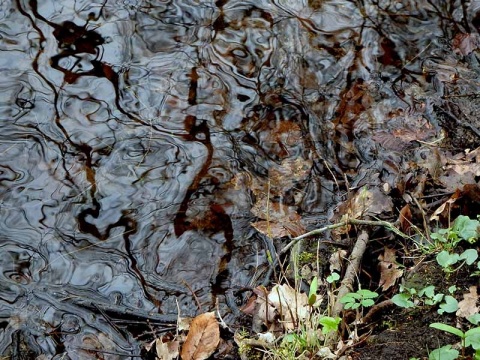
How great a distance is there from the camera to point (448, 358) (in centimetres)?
212

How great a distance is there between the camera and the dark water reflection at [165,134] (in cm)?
322

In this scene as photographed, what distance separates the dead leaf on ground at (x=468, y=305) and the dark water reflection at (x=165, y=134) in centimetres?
114

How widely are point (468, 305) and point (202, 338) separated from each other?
121 cm

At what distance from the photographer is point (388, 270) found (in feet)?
9.63

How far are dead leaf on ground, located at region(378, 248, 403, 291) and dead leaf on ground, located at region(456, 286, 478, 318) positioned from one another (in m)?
0.40

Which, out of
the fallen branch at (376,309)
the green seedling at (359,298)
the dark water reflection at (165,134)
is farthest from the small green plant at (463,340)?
the dark water reflection at (165,134)

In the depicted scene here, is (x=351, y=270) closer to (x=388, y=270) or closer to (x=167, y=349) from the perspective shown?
(x=388, y=270)

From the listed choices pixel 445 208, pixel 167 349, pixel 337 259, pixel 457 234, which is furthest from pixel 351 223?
pixel 167 349

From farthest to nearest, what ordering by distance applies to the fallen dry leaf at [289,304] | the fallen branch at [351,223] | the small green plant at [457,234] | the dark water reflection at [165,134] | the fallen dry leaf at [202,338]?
the dark water reflection at [165,134]
the fallen branch at [351,223]
the fallen dry leaf at [202,338]
the fallen dry leaf at [289,304]
the small green plant at [457,234]

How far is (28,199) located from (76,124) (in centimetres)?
70

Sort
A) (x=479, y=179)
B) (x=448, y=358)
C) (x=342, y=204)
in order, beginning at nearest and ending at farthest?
(x=448, y=358)
(x=479, y=179)
(x=342, y=204)

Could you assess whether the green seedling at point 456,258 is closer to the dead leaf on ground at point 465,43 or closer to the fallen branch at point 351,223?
the fallen branch at point 351,223

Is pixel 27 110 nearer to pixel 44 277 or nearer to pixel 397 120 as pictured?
pixel 44 277

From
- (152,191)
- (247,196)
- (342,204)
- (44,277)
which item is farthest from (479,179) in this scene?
(44,277)
